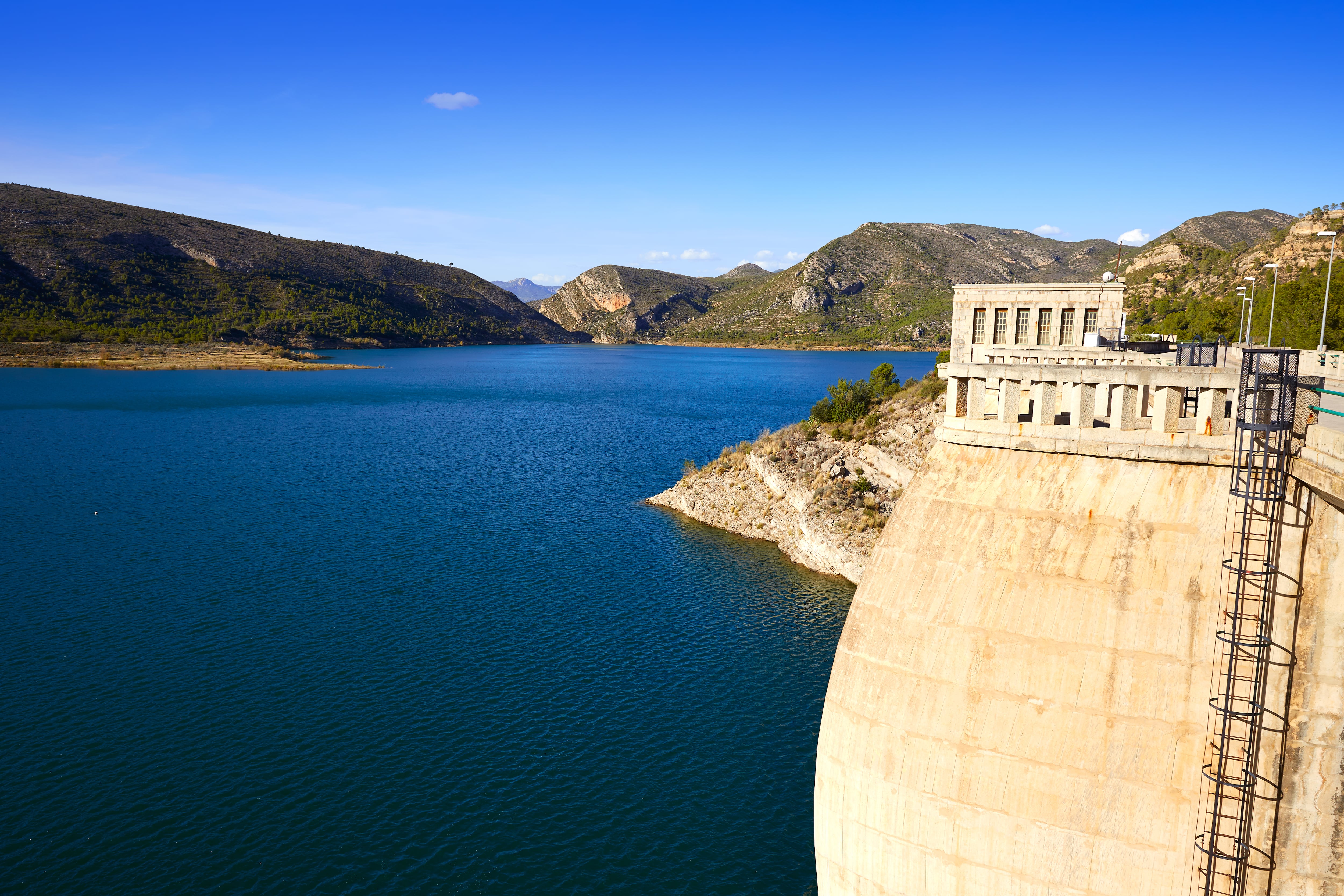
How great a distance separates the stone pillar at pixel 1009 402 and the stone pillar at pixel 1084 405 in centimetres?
86

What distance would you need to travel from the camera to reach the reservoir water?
66.1 ft

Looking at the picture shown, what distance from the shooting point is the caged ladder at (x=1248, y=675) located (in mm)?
10750

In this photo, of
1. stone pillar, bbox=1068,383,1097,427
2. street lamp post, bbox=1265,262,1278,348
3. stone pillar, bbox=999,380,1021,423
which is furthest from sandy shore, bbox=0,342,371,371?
stone pillar, bbox=1068,383,1097,427

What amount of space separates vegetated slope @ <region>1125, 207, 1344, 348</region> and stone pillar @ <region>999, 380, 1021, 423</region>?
8.28 meters

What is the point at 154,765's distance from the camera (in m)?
23.3

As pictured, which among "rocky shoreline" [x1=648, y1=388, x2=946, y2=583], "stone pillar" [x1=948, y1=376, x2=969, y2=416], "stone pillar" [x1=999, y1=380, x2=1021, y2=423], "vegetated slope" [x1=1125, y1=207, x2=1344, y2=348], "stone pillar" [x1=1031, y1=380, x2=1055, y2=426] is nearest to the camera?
"stone pillar" [x1=1031, y1=380, x2=1055, y2=426]

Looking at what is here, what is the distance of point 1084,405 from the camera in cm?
1241

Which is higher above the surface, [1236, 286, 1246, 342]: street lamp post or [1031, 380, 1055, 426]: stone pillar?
[1236, 286, 1246, 342]: street lamp post

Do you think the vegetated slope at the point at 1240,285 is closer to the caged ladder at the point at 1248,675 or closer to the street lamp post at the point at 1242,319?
the street lamp post at the point at 1242,319

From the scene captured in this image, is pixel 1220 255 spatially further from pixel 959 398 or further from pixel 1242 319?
pixel 959 398

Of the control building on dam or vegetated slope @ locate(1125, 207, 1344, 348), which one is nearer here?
the control building on dam

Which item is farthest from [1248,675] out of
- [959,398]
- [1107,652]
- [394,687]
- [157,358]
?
[157,358]

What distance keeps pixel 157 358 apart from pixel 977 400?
615ft

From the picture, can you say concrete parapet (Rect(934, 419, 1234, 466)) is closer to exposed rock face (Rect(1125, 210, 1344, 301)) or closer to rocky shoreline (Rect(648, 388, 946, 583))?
rocky shoreline (Rect(648, 388, 946, 583))
